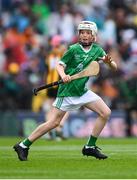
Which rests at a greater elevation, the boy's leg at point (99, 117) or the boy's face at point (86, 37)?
the boy's face at point (86, 37)

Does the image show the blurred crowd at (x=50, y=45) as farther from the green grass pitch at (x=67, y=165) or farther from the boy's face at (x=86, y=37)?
the boy's face at (x=86, y=37)

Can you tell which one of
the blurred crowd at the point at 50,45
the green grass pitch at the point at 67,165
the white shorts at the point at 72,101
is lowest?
the blurred crowd at the point at 50,45

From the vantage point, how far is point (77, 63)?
14.2 m

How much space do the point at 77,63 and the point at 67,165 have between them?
1.84 meters

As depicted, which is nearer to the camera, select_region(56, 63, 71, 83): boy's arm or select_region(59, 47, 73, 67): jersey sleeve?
select_region(56, 63, 71, 83): boy's arm

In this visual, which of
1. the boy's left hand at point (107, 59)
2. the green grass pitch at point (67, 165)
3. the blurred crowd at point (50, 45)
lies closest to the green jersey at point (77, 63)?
the boy's left hand at point (107, 59)

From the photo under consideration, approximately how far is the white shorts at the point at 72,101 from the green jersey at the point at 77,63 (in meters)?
0.06

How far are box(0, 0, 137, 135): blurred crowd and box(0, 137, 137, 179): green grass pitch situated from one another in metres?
8.65

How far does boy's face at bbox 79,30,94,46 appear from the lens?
14149 mm

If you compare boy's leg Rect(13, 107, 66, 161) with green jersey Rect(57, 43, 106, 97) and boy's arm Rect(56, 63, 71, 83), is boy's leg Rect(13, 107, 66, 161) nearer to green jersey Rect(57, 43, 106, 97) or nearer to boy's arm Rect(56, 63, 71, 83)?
green jersey Rect(57, 43, 106, 97)

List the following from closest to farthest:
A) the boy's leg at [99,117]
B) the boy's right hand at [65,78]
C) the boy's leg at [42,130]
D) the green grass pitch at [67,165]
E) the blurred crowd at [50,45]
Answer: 1. the green grass pitch at [67,165]
2. the boy's right hand at [65,78]
3. the boy's leg at [42,130]
4. the boy's leg at [99,117]
5. the blurred crowd at [50,45]

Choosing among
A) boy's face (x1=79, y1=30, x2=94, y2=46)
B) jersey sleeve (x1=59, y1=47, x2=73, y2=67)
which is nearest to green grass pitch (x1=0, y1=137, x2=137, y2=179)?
jersey sleeve (x1=59, y1=47, x2=73, y2=67)

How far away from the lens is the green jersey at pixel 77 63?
46.4 feet

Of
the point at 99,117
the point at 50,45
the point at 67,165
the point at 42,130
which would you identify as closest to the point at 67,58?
the point at 99,117
